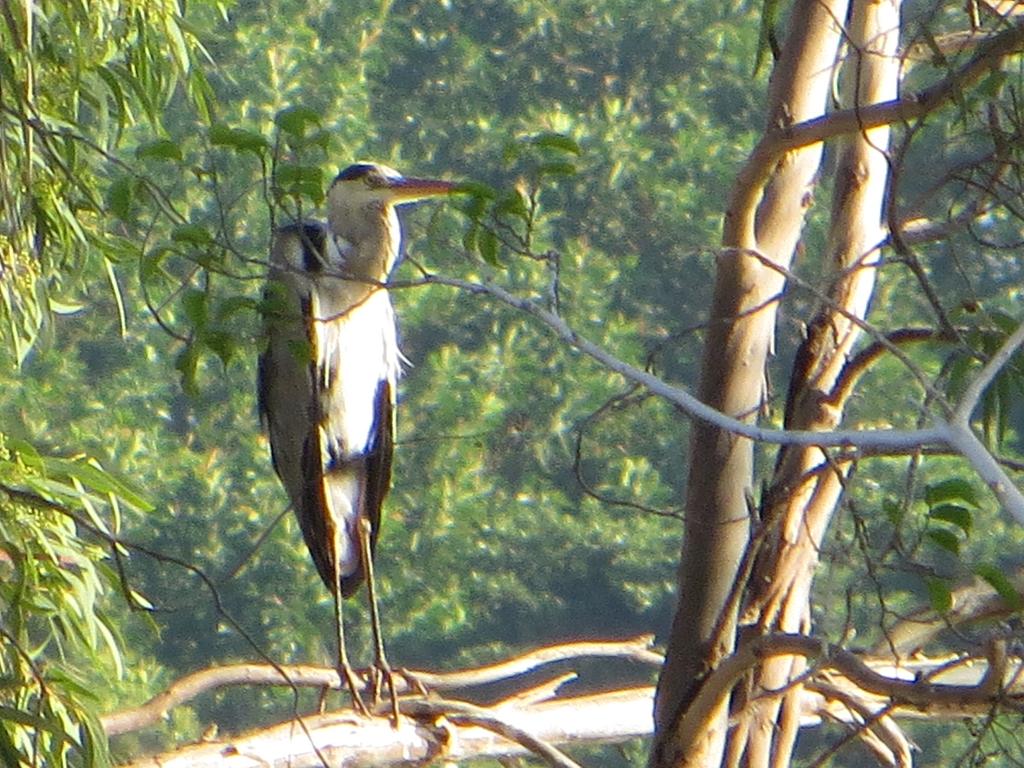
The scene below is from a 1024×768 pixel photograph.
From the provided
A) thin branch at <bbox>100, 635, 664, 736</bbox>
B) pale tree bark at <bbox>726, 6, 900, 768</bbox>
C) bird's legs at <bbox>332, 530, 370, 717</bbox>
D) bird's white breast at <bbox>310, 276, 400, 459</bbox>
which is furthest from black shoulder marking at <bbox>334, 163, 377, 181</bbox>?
pale tree bark at <bbox>726, 6, 900, 768</bbox>

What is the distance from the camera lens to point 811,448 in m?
1.76

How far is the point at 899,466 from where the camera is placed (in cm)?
738

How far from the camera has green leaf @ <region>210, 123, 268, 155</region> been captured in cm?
126

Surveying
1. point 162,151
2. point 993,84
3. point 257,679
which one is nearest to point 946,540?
point 993,84

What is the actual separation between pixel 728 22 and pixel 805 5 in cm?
812

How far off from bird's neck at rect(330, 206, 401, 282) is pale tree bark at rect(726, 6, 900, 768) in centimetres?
95

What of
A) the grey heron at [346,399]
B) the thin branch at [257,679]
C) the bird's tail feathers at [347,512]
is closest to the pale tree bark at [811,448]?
the thin branch at [257,679]

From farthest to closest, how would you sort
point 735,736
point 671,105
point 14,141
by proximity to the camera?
point 671,105
point 14,141
point 735,736

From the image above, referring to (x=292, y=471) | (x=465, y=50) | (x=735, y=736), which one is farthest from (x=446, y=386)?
(x=735, y=736)

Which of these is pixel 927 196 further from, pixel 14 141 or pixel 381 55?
pixel 381 55

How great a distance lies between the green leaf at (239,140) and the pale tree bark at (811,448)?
2.03 feet

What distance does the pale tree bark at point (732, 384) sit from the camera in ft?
5.54

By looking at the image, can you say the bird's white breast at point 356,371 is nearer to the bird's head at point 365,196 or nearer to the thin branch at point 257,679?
the bird's head at point 365,196

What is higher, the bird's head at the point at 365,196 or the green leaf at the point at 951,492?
the bird's head at the point at 365,196
